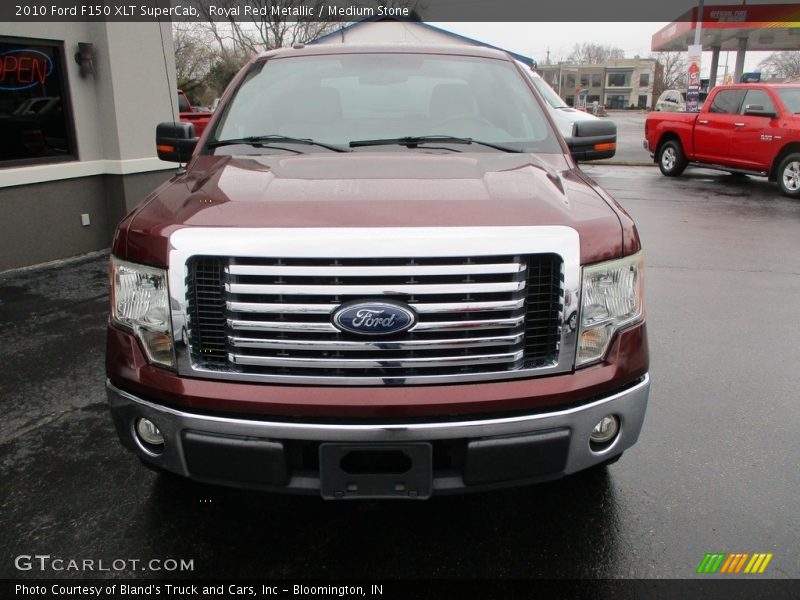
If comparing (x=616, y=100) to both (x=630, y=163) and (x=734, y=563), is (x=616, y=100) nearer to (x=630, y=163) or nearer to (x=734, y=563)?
(x=630, y=163)

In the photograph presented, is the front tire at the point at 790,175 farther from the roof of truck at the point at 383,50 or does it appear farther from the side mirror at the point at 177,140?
the side mirror at the point at 177,140

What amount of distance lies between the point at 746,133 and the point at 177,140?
1155 centimetres

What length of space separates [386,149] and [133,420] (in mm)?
1581

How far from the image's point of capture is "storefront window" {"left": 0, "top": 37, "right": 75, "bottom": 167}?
20.7 feet

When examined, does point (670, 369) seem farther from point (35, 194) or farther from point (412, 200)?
point (35, 194)

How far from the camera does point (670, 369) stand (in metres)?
4.26

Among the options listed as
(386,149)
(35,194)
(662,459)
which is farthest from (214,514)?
(35,194)

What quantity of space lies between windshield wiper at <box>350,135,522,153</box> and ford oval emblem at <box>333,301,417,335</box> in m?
1.27

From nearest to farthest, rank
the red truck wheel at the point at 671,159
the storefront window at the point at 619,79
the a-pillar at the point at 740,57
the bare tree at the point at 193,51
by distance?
the red truck wheel at the point at 671,159, the a-pillar at the point at 740,57, the bare tree at the point at 193,51, the storefront window at the point at 619,79

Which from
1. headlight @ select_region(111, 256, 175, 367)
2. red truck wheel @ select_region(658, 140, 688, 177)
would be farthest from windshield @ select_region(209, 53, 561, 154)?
red truck wheel @ select_region(658, 140, 688, 177)

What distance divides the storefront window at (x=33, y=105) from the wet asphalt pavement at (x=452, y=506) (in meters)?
2.90

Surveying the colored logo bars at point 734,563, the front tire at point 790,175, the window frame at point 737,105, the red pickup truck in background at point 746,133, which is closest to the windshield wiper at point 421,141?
the colored logo bars at point 734,563

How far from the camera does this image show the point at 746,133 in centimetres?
1213

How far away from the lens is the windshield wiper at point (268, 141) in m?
3.07
